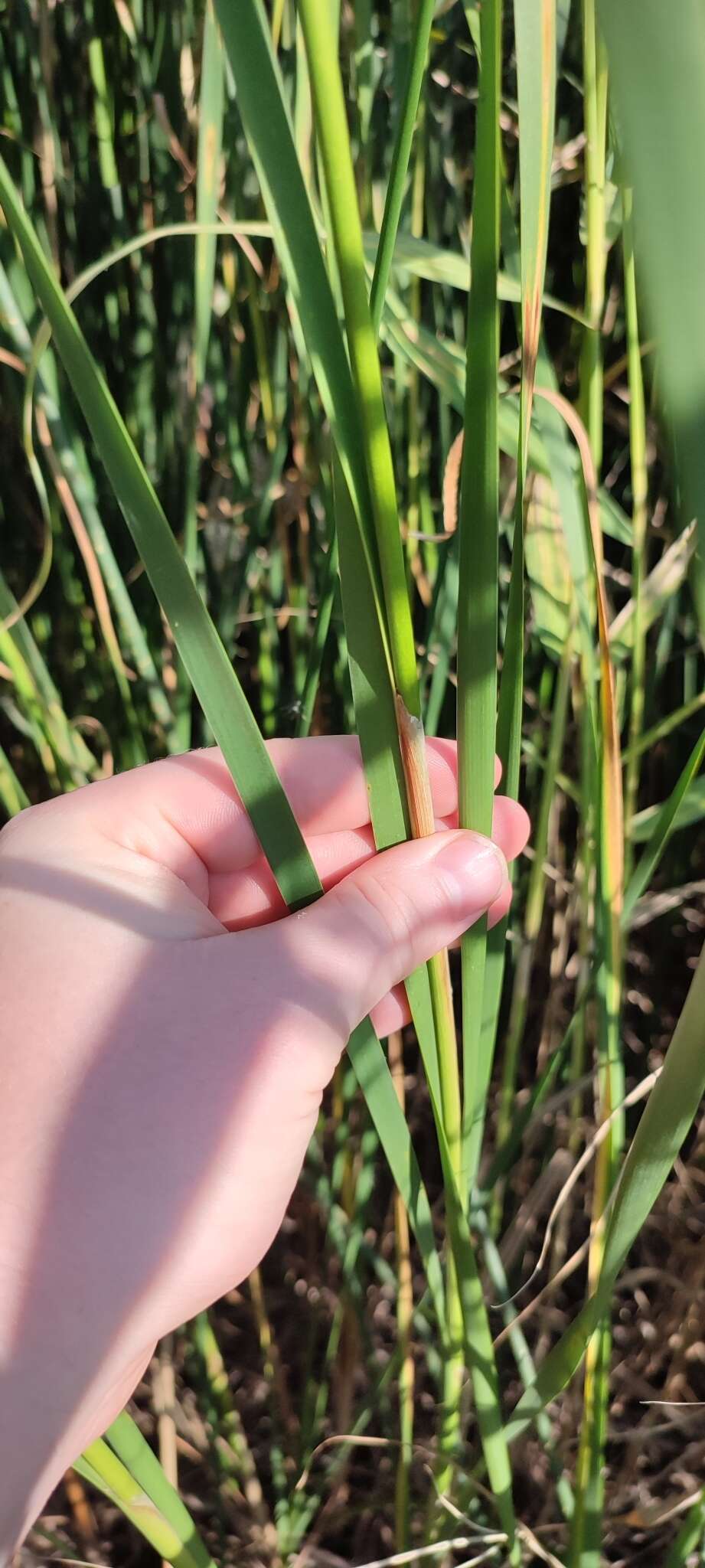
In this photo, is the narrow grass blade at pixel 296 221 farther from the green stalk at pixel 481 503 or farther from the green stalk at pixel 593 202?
the green stalk at pixel 593 202

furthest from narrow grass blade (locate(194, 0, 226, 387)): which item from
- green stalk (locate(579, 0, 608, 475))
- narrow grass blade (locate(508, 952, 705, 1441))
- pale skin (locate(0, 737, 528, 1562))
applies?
narrow grass blade (locate(508, 952, 705, 1441))

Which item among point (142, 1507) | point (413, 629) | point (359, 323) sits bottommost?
point (142, 1507)

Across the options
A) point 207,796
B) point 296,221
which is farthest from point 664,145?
point 207,796

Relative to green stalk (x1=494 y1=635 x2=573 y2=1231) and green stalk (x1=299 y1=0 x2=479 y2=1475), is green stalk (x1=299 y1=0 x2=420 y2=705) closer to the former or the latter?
green stalk (x1=299 y1=0 x2=479 y2=1475)

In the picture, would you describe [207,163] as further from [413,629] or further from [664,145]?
[664,145]

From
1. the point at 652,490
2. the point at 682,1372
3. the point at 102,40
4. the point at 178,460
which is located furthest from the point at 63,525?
the point at 682,1372

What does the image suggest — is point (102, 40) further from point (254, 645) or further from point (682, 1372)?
point (682, 1372)

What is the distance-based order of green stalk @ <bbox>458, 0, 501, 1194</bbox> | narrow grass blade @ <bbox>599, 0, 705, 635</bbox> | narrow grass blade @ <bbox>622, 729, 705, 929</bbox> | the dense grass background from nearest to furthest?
narrow grass blade @ <bbox>599, 0, 705, 635</bbox> < green stalk @ <bbox>458, 0, 501, 1194</bbox> < narrow grass blade @ <bbox>622, 729, 705, 929</bbox> < the dense grass background
